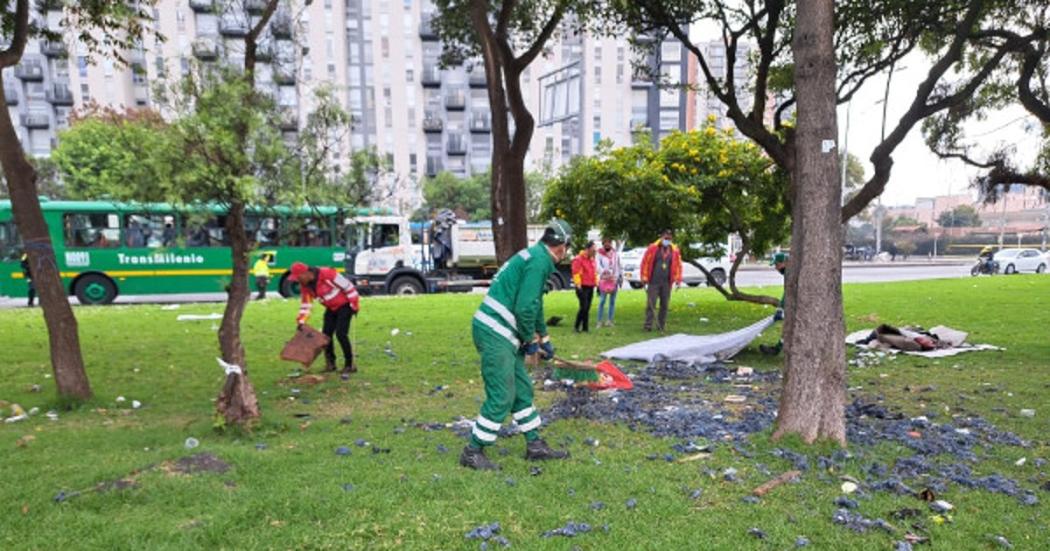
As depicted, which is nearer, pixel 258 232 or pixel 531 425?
pixel 531 425

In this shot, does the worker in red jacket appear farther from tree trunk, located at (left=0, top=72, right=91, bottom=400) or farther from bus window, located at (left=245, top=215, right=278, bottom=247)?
tree trunk, located at (left=0, top=72, right=91, bottom=400)

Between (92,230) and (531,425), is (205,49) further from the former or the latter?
(92,230)

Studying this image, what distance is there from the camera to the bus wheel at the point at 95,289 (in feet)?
53.1

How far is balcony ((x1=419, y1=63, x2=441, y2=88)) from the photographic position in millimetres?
48875

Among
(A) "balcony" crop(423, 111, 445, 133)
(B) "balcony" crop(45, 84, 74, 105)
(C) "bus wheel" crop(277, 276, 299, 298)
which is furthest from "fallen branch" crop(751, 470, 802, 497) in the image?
(B) "balcony" crop(45, 84, 74, 105)

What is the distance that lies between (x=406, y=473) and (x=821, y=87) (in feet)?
13.2

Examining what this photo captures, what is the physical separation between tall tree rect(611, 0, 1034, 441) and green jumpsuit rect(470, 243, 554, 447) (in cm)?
196

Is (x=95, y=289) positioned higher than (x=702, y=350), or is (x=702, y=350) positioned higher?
(x=95, y=289)

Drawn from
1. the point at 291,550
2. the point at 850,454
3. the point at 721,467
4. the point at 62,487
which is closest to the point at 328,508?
the point at 291,550

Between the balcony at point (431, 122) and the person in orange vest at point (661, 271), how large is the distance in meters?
41.5

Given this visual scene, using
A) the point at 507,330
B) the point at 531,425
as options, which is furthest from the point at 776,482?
the point at 507,330

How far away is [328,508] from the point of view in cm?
360

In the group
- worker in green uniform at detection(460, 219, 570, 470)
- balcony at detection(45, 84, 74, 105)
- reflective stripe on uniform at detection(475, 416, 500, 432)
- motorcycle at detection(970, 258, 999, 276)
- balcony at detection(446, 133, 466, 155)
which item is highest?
balcony at detection(45, 84, 74, 105)

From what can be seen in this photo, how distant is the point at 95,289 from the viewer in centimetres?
1634
